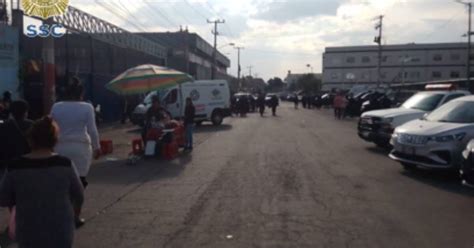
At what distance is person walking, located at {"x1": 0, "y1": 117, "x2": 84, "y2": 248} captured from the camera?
13.4 feet

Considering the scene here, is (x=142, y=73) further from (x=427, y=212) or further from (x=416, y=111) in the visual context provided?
(x=427, y=212)

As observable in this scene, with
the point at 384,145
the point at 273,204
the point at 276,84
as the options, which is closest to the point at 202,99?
the point at 384,145

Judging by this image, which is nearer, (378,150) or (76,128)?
(76,128)

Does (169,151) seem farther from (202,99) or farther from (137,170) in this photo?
(202,99)

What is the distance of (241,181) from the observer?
11.3 meters

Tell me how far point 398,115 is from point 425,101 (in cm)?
125

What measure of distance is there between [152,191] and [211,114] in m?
19.4

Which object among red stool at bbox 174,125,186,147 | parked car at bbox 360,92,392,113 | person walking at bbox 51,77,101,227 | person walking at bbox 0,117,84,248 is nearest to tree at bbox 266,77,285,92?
parked car at bbox 360,92,392,113

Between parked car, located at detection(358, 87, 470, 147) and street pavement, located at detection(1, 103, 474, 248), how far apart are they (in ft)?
3.87

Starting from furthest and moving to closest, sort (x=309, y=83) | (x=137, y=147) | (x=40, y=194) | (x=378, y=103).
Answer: (x=309, y=83)
(x=378, y=103)
(x=137, y=147)
(x=40, y=194)

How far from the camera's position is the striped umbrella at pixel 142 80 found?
16.6 m

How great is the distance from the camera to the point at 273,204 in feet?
29.5

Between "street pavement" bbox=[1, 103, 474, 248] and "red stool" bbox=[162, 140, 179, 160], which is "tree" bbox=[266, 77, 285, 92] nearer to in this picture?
"red stool" bbox=[162, 140, 179, 160]

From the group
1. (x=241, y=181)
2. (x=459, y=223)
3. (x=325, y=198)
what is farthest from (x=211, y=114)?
(x=459, y=223)
